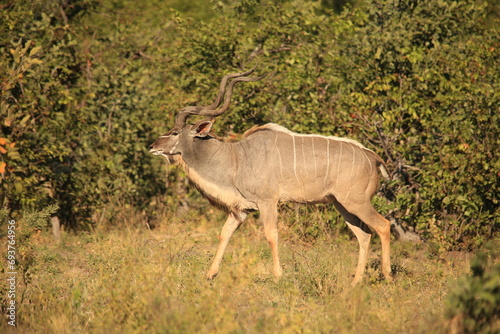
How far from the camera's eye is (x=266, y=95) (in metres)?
7.19

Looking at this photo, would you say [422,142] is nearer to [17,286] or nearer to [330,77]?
[330,77]

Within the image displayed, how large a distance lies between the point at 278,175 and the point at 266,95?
2021mm

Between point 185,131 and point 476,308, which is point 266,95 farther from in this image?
point 476,308

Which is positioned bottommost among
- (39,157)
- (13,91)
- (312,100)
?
(39,157)

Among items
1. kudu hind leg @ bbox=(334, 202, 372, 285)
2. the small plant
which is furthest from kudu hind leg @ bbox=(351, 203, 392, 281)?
the small plant

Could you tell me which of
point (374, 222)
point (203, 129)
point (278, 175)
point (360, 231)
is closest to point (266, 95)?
point (203, 129)

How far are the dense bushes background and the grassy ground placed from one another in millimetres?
753

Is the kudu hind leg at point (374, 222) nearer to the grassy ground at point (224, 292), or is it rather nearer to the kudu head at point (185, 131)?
the grassy ground at point (224, 292)

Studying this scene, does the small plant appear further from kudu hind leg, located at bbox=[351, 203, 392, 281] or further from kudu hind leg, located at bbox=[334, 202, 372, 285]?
kudu hind leg, located at bbox=[334, 202, 372, 285]

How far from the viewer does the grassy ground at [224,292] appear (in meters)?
3.58

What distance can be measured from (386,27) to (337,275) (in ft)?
10.8

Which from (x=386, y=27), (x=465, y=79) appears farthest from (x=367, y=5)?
(x=465, y=79)

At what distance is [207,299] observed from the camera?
3.73 metres

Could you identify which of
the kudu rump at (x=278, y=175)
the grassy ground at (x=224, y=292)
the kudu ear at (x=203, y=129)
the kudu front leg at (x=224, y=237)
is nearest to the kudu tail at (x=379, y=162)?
the kudu rump at (x=278, y=175)
